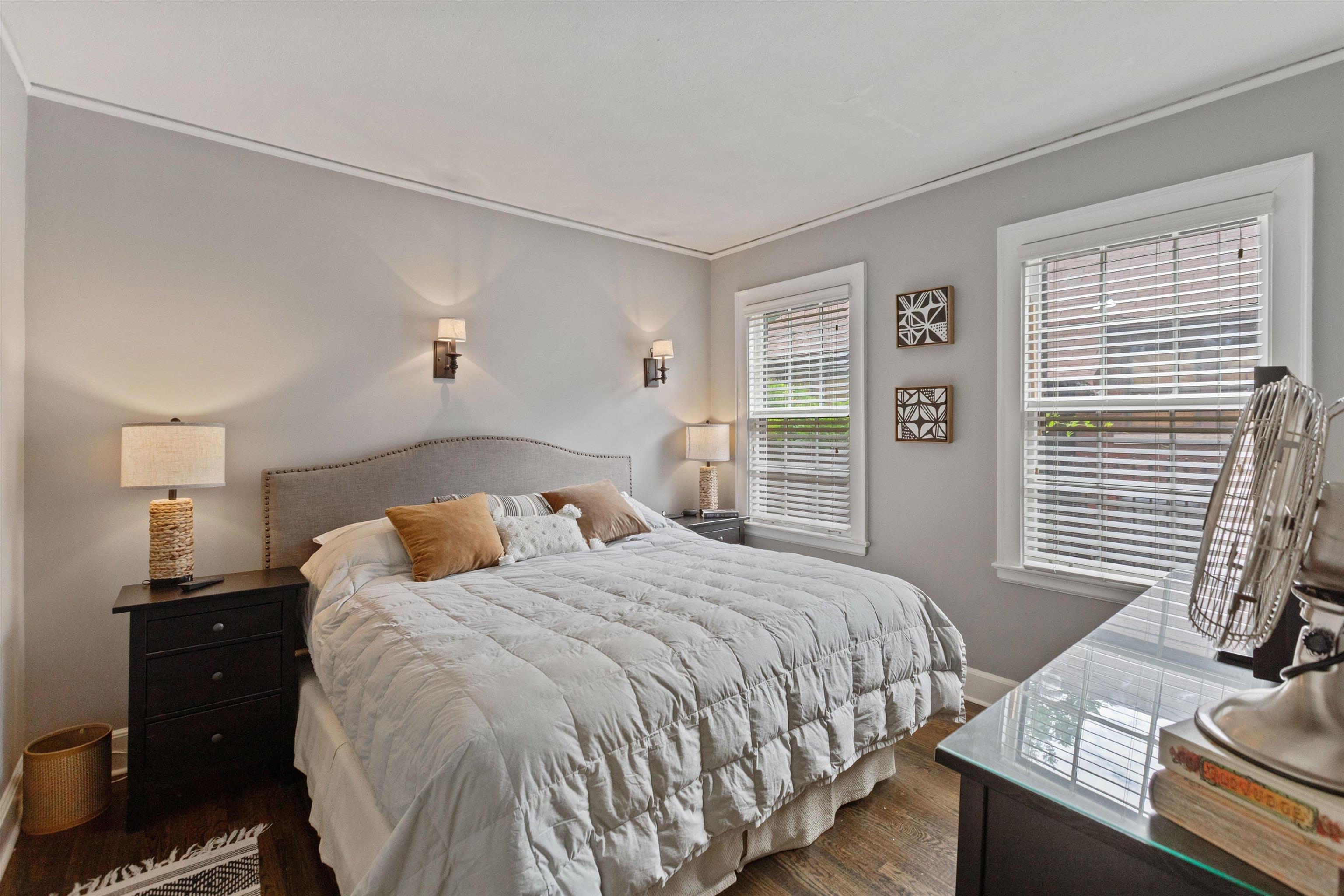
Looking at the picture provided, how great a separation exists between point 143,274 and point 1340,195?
4.62 meters

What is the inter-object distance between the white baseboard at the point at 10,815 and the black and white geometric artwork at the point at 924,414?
3982 mm

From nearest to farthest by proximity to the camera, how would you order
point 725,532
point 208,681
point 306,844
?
1. point 306,844
2. point 208,681
3. point 725,532

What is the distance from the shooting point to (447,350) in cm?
350

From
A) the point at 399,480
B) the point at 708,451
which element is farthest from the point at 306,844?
the point at 708,451

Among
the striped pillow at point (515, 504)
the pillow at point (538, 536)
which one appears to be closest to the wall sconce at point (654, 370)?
the striped pillow at point (515, 504)

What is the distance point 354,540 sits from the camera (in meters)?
2.72

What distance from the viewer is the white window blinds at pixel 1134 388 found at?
8.22 feet

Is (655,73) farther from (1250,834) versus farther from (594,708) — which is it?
(1250,834)

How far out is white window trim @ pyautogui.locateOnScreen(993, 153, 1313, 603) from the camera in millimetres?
2318

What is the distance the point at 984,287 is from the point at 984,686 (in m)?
2.02

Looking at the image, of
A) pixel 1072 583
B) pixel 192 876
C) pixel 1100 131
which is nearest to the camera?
pixel 192 876

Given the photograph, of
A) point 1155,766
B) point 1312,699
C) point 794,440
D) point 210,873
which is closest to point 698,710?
point 1155,766

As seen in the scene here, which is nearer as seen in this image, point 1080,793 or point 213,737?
point 1080,793

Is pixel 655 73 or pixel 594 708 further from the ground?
pixel 655 73
